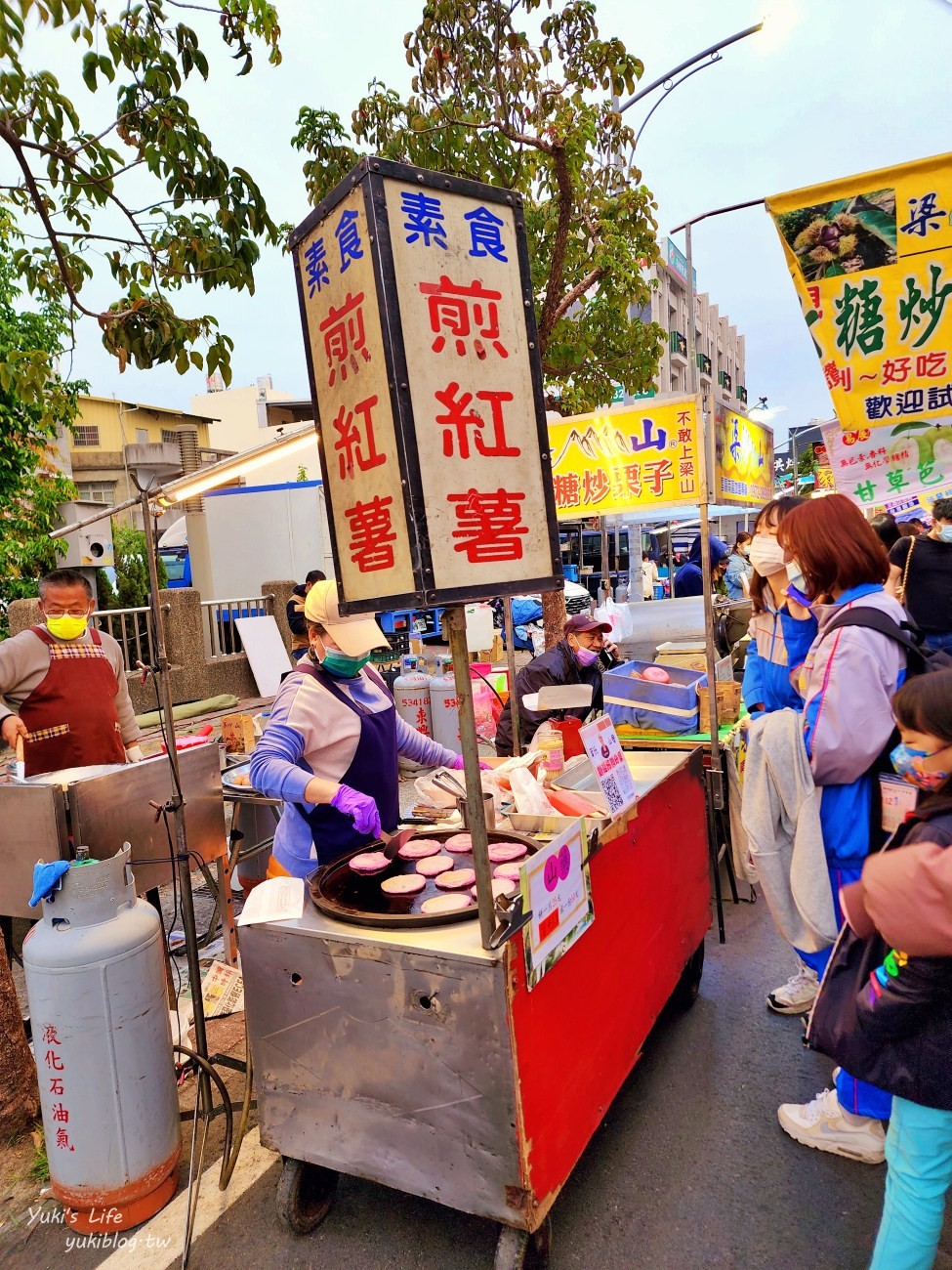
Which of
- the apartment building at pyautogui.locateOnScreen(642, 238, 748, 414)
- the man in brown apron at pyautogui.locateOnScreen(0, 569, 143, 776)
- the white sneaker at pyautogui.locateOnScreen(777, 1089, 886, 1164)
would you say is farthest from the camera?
the apartment building at pyautogui.locateOnScreen(642, 238, 748, 414)

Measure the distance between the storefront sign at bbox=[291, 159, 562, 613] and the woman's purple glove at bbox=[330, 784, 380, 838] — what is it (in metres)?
1.01

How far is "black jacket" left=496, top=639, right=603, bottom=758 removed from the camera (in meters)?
5.23

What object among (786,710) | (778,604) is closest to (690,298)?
(778,604)

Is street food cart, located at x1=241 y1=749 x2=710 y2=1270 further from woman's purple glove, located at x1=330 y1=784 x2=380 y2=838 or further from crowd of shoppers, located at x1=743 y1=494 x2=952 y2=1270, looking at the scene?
crowd of shoppers, located at x1=743 y1=494 x2=952 y2=1270

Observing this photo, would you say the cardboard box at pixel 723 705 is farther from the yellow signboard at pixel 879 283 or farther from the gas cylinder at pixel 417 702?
the gas cylinder at pixel 417 702

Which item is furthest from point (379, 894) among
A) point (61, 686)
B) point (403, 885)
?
point (61, 686)

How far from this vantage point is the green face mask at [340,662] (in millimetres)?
3131

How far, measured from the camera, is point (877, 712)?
103 inches

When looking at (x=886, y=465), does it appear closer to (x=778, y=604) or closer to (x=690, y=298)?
(x=778, y=604)

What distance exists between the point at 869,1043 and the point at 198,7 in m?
4.96

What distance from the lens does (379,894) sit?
2559 millimetres

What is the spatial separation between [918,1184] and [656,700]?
11.0 ft

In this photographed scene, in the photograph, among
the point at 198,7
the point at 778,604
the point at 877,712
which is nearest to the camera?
the point at 877,712

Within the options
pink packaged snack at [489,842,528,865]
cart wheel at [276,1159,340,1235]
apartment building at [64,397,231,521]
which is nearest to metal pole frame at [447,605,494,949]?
pink packaged snack at [489,842,528,865]
